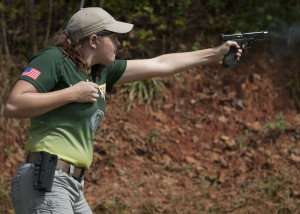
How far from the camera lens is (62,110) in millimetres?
3207

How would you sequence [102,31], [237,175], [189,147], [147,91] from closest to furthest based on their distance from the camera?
[102,31] → [237,175] → [189,147] → [147,91]

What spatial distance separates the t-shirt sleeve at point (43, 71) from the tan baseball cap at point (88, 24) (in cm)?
23

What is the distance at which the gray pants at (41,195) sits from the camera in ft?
10.3

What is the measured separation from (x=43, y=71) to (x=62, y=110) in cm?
27

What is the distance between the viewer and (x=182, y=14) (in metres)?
8.66

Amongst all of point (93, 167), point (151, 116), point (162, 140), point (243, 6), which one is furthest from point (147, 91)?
point (243, 6)

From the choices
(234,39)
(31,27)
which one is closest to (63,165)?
(234,39)

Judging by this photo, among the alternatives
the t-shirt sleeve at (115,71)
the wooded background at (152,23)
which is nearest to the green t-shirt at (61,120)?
the t-shirt sleeve at (115,71)

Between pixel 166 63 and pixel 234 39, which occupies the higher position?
pixel 234 39

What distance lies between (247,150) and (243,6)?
2630 millimetres

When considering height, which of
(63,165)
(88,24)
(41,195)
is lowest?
(41,195)

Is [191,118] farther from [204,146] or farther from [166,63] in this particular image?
[166,63]

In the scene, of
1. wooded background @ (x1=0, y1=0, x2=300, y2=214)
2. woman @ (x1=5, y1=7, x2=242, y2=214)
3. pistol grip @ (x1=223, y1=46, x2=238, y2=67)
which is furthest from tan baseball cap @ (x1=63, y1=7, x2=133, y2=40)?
wooded background @ (x1=0, y1=0, x2=300, y2=214)

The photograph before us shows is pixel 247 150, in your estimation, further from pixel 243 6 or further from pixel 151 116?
pixel 243 6
